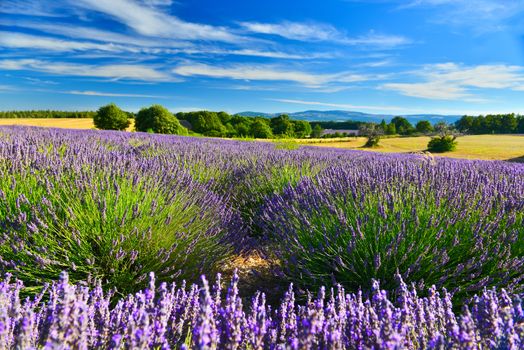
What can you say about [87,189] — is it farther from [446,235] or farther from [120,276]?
[446,235]

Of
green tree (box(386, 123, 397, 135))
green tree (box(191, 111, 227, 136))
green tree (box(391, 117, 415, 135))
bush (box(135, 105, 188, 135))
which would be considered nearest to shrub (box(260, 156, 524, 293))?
bush (box(135, 105, 188, 135))

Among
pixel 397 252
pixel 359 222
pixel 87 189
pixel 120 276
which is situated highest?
pixel 87 189

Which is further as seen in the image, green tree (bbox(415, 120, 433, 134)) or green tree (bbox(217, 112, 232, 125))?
Result: green tree (bbox(415, 120, 433, 134))

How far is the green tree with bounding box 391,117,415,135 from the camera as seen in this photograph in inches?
2972

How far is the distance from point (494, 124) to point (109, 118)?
6700 centimetres

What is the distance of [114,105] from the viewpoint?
45688mm

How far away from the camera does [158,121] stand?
40.8 meters

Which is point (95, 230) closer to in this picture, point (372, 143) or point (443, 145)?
point (443, 145)

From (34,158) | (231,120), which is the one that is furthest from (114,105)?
(34,158)

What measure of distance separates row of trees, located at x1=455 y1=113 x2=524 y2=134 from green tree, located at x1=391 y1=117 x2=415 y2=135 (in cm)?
932

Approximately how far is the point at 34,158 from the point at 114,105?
→ 46771 millimetres

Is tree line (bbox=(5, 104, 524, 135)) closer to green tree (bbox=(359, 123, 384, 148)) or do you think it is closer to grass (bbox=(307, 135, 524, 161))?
green tree (bbox=(359, 123, 384, 148))

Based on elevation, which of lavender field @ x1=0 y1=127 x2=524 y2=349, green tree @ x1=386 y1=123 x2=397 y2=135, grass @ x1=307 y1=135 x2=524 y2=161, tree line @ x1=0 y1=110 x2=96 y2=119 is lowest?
grass @ x1=307 y1=135 x2=524 y2=161

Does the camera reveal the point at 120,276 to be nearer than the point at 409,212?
Yes
